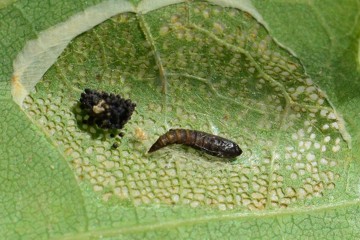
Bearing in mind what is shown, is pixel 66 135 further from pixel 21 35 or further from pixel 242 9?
pixel 242 9

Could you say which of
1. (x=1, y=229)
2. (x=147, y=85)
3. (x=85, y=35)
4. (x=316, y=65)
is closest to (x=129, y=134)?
(x=147, y=85)

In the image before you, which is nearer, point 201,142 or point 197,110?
point 201,142

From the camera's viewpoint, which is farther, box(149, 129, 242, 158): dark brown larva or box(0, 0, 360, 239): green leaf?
box(149, 129, 242, 158): dark brown larva

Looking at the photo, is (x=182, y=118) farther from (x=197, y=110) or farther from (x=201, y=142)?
(x=201, y=142)

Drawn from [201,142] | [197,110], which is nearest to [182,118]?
[197,110]

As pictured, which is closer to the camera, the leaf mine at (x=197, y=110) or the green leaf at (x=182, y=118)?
the green leaf at (x=182, y=118)
